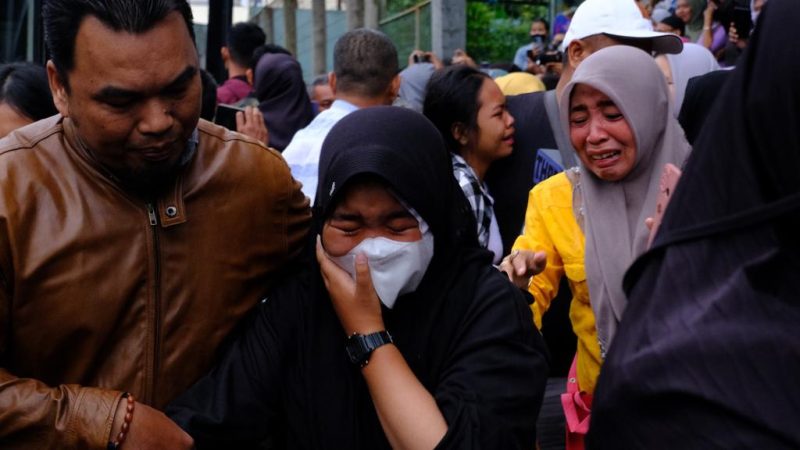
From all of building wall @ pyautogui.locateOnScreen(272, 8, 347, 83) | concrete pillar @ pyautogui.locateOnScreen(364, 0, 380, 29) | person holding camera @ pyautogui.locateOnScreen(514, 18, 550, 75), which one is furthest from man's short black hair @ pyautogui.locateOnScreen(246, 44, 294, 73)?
building wall @ pyautogui.locateOnScreen(272, 8, 347, 83)

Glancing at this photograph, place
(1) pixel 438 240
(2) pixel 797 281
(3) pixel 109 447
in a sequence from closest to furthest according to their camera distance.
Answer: (2) pixel 797 281
(3) pixel 109 447
(1) pixel 438 240

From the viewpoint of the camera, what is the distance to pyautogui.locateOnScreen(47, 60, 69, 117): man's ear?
77.6 inches

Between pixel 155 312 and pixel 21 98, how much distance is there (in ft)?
5.00

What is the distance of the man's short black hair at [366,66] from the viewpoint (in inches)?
170

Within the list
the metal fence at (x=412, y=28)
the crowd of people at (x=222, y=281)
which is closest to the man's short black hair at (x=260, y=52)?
the crowd of people at (x=222, y=281)

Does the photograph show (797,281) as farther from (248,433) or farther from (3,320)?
(3,320)

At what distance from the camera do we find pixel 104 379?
77.6 inches

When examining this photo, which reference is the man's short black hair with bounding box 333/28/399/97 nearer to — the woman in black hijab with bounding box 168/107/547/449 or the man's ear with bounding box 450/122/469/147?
the man's ear with bounding box 450/122/469/147

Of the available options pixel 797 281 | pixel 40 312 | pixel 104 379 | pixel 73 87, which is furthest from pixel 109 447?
pixel 797 281

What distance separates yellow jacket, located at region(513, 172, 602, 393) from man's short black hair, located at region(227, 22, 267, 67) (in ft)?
14.1

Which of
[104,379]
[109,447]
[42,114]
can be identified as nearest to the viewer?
Result: [109,447]

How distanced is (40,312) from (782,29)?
58.9 inches

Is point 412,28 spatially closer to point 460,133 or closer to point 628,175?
point 460,133

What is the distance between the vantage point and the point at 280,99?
236 inches
